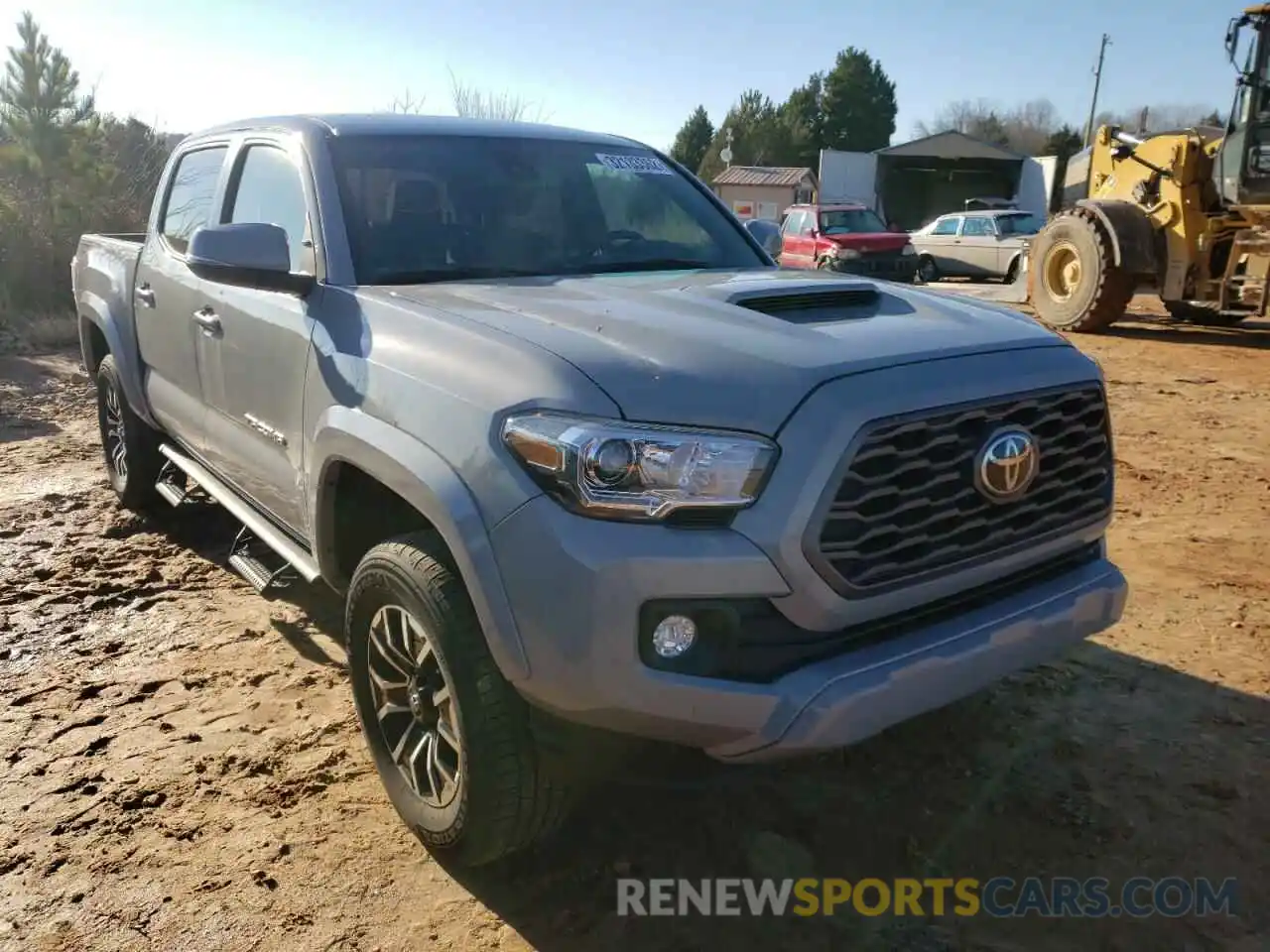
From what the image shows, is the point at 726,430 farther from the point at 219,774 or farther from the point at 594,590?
the point at 219,774

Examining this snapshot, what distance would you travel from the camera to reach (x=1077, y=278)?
12.9 m

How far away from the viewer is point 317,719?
11.5 feet

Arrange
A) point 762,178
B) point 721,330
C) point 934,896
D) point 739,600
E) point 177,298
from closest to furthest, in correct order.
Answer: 1. point 739,600
2. point 721,330
3. point 934,896
4. point 177,298
5. point 762,178

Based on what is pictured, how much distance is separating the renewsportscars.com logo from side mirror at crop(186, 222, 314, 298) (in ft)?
6.48

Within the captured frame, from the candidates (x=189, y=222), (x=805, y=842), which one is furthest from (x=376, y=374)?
(x=189, y=222)

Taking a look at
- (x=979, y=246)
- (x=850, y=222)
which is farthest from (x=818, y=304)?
(x=979, y=246)

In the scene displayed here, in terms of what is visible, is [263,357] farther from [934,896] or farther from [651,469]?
[934,896]

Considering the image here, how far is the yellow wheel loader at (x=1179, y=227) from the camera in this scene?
35.0 ft

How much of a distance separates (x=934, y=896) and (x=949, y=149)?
45143 mm

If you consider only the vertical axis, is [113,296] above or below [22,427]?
above

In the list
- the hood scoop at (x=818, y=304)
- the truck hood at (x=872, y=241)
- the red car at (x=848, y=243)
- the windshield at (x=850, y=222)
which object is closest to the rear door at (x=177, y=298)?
the hood scoop at (x=818, y=304)

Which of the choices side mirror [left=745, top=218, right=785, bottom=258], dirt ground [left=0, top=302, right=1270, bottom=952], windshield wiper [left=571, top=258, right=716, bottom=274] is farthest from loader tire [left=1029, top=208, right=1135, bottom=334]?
windshield wiper [left=571, top=258, right=716, bottom=274]

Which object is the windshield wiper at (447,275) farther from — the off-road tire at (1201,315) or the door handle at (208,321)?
the off-road tire at (1201,315)

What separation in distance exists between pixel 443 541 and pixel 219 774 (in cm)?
135
